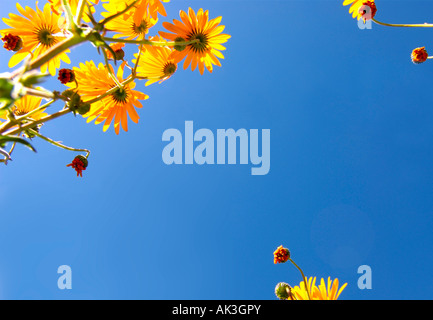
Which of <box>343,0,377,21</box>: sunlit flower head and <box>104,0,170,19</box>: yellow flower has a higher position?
<box>343,0,377,21</box>: sunlit flower head

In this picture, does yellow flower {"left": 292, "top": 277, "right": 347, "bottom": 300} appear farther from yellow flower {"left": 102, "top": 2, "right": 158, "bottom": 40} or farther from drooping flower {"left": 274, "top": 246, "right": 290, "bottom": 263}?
yellow flower {"left": 102, "top": 2, "right": 158, "bottom": 40}

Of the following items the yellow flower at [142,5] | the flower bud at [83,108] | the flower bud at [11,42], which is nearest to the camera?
the flower bud at [83,108]

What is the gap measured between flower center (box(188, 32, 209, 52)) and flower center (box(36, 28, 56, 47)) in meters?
0.95

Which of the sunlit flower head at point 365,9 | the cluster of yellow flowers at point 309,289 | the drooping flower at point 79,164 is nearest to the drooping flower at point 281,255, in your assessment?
the cluster of yellow flowers at point 309,289

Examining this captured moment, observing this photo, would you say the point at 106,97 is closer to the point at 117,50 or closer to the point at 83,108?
the point at 117,50

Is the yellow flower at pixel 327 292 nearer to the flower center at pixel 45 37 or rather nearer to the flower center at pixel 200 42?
the flower center at pixel 200 42

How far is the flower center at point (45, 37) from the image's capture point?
7.82ft

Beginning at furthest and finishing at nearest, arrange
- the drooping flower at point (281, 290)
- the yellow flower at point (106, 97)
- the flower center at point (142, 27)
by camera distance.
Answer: the drooping flower at point (281, 290) < the yellow flower at point (106, 97) < the flower center at point (142, 27)

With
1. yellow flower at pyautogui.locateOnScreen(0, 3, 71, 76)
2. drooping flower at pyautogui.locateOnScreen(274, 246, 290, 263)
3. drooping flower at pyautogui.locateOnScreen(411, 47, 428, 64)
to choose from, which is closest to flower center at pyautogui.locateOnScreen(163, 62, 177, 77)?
yellow flower at pyautogui.locateOnScreen(0, 3, 71, 76)

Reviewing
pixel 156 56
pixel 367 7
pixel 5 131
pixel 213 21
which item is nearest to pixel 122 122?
pixel 156 56

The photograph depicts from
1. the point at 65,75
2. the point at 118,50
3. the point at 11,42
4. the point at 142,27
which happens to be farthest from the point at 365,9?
the point at 11,42

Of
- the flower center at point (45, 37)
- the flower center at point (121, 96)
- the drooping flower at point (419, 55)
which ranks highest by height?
the drooping flower at point (419, 55)

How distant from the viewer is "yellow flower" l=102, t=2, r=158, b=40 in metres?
1.87

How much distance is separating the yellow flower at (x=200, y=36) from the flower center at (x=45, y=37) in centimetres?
84
